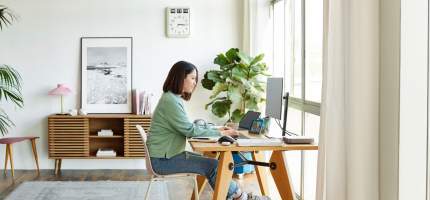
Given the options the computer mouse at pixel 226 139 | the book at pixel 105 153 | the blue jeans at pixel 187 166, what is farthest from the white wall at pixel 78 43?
the computer mouse at pixel 226 139

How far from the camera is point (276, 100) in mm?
4211

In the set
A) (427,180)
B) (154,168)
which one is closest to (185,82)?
(154,168)

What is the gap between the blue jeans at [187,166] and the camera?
3943mm

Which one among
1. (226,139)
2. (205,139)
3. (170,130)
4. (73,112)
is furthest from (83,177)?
(226,139)

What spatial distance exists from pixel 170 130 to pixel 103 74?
9.64ft

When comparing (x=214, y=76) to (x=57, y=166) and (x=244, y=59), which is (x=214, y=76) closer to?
(x=244, y=59)

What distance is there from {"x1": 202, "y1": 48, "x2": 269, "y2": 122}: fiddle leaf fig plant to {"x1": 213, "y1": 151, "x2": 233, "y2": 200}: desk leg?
6.78 feet

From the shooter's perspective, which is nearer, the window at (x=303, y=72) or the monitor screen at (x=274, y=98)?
the monitor screen at (x=274, y=98)

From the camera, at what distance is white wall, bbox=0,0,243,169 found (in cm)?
669

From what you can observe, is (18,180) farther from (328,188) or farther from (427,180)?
(427,180)

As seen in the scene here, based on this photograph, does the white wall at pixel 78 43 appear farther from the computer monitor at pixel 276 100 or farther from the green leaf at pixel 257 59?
the computer monitor at pixel 276 100

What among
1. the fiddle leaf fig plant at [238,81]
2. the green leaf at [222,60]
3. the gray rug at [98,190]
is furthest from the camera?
the green leaf at [222,60]

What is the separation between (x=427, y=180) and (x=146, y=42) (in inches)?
194

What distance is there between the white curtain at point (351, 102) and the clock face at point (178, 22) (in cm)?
424
